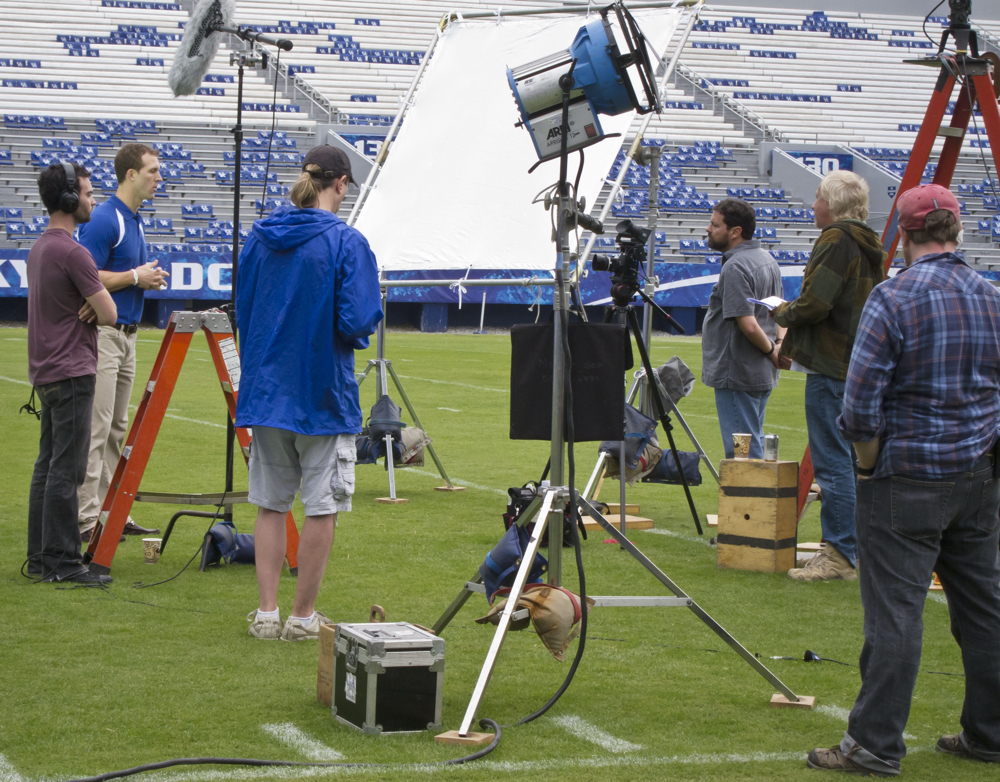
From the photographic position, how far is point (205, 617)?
207 inches

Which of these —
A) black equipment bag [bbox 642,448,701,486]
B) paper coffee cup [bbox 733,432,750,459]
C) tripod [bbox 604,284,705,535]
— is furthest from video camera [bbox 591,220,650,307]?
black equipment bag [bbox 642,448,701,486]

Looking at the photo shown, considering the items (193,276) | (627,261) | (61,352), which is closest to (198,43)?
(61,352)

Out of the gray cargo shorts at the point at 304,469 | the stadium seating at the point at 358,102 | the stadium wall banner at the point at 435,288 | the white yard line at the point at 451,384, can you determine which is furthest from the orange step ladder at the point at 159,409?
the stadium seating at the point at 358,102

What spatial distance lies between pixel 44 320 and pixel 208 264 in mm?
21412

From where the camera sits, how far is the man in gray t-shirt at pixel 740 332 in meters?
6.85

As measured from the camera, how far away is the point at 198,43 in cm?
711

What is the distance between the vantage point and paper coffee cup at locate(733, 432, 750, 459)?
662cm

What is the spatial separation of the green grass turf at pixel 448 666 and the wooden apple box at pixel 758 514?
13 centimetres

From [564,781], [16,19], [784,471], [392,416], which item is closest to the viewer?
[564,781]

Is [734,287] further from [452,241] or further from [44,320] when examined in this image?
[44,320]

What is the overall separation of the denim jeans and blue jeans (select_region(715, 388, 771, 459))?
3491mm

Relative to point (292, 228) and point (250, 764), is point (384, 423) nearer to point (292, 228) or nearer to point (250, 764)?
point (292, 228)

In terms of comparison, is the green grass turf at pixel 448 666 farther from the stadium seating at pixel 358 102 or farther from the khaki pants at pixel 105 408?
the stadium seating at pixel 358 102

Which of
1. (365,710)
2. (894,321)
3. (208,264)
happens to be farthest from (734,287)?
(208,264)
